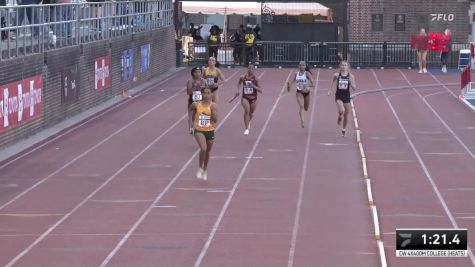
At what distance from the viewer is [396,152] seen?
2678 cm

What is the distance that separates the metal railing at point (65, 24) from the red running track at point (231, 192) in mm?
2219

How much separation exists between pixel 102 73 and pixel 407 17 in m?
26.9

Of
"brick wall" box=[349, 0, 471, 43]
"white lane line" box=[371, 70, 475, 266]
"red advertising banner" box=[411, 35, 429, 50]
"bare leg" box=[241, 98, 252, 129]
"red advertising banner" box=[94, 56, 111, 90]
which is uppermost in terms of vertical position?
"brick wall" box=[349, 0, 471, 43]

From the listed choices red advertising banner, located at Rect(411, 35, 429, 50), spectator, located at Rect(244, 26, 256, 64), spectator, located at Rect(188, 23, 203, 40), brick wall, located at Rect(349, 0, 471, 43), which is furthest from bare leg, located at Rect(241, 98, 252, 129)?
brick wall, located at Rect(349, 0, 471, 43)

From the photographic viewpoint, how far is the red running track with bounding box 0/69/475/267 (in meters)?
16.2

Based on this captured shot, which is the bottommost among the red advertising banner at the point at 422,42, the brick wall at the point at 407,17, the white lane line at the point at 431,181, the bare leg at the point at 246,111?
the white lane line at the point at 431,181

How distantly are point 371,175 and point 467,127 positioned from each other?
9.12 m

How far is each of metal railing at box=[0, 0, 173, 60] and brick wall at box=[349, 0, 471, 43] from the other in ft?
48.5

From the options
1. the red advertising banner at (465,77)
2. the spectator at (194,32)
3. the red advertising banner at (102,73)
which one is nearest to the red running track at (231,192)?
the red advertising banner at (102,73)

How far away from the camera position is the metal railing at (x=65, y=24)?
92.2ft

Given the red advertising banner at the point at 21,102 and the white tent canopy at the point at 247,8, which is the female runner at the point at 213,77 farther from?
the white tent canopy at the point at 247,8

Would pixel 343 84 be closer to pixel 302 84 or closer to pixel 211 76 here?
pixel 302 84

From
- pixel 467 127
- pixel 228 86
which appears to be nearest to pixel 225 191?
pixel 467 127

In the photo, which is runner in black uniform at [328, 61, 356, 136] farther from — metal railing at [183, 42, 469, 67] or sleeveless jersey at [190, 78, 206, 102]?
metal railing at [183, 42, 469, 67]
